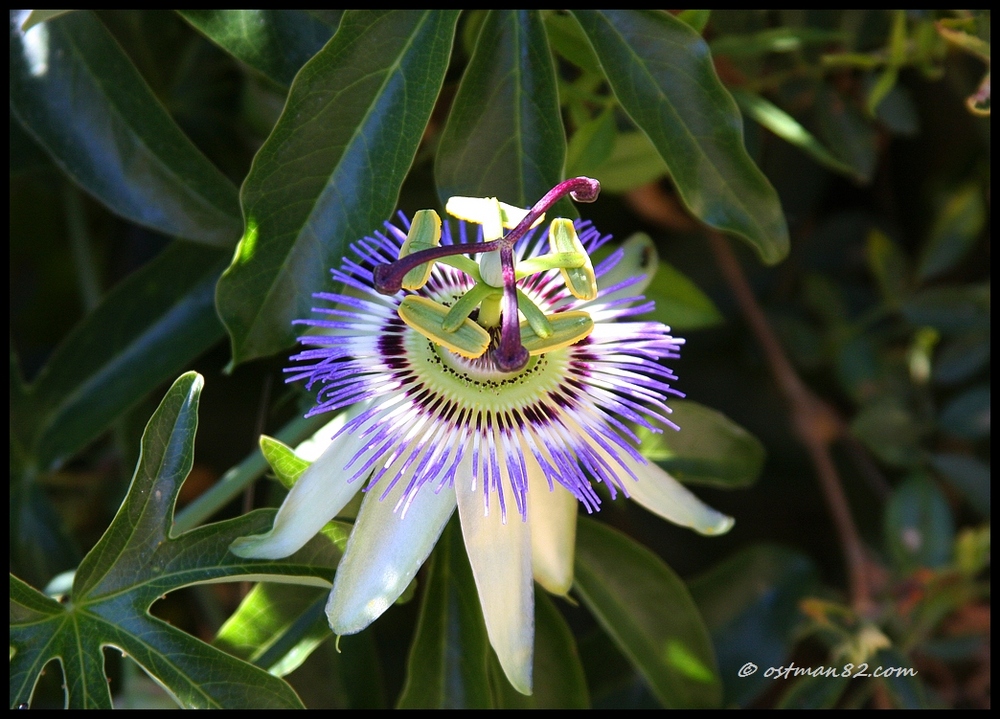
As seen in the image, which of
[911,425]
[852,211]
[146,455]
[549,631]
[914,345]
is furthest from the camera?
[852,211]

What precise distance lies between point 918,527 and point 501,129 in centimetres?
102

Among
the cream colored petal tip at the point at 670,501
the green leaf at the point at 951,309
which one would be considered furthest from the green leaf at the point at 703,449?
the green leaf at the point at 951,309

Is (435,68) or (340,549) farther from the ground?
(435,68)

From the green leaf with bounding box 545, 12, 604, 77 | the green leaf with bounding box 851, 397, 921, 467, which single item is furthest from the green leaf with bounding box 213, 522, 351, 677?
the green leaf with bounding box 851, 397, 921, 467

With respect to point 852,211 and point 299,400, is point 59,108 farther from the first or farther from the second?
point 852,211

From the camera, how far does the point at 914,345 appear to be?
69.2 inches

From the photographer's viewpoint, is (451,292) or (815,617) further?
(815,617)

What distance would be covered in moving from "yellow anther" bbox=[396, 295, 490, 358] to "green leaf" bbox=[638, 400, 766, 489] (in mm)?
328

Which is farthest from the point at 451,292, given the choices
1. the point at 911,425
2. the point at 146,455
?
the point at 911,425

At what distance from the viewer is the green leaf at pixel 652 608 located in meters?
1.22

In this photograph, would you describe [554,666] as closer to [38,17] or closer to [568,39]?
[568,39]

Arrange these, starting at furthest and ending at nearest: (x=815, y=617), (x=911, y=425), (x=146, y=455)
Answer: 1. (x=911, y=425)
2. (x=815, y=617)
3. (x=146, y=455)

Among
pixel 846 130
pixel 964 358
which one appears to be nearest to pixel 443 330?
pixel 846 130

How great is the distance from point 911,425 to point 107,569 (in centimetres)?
130
